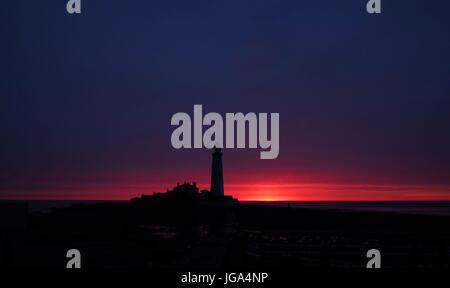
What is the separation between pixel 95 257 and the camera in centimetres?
1891

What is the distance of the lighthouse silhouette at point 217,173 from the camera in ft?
208

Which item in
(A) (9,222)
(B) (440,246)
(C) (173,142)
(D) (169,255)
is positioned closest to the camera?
(B) (440,246)

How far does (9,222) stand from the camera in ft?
36.8

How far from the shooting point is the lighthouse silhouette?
2501 inches

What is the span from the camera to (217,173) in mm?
64562
